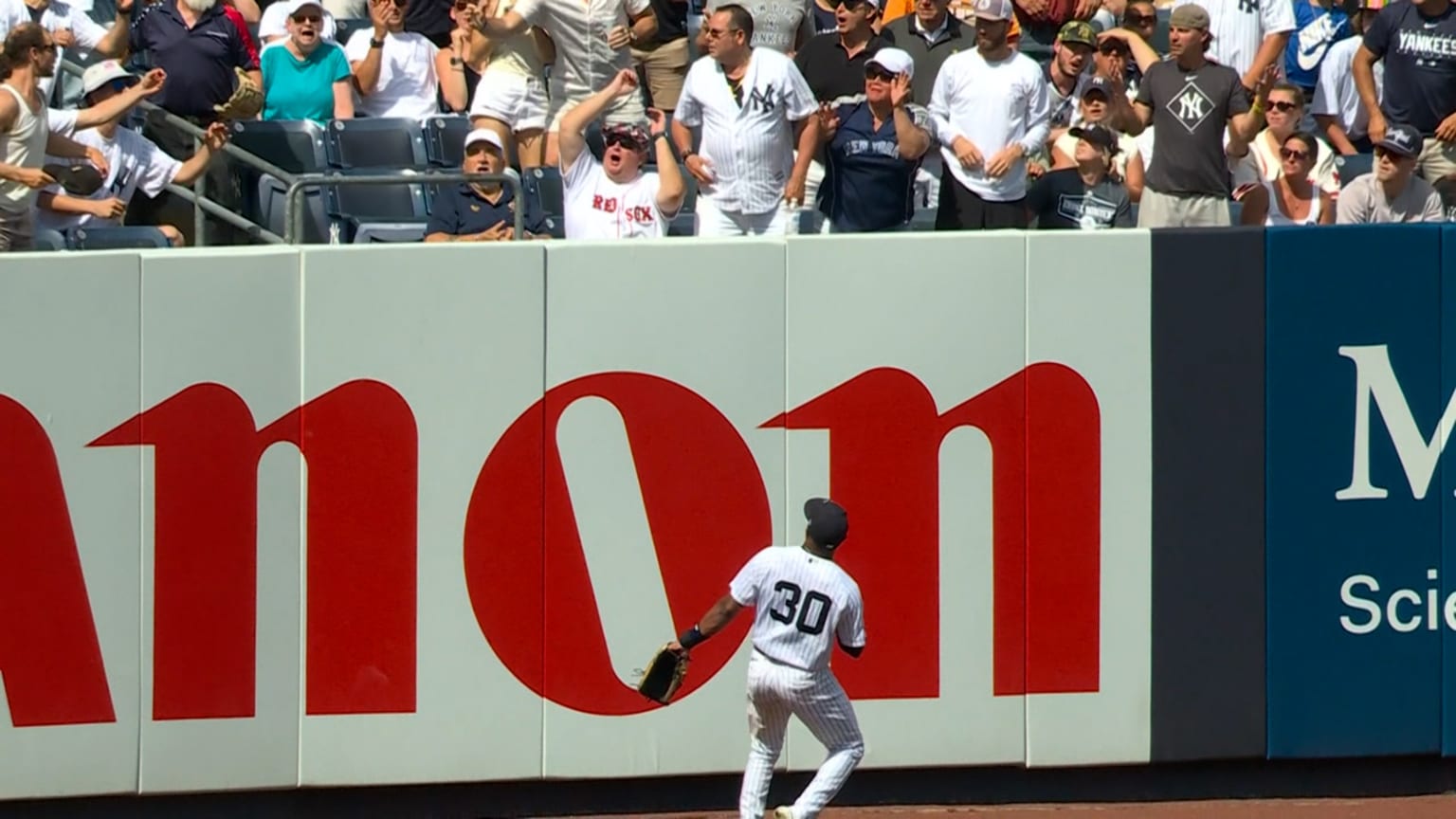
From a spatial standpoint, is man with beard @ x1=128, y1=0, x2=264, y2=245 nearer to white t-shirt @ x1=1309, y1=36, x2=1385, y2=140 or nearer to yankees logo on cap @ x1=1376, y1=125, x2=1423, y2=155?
yankees logo on cap @ x1=1376, y1=125, x2=1423, y2=155

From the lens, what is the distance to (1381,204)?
11.2 m

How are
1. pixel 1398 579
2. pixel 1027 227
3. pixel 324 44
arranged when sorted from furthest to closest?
1. pixel 324 44
2. pixel 1027 227
3. pixel 1398 579

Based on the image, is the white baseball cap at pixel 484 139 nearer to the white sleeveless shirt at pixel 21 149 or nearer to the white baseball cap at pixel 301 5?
the white sleeveless shirt at pixel 21 149

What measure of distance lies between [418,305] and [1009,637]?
3044mm

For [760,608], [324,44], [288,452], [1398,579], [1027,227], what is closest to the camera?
[760,608]

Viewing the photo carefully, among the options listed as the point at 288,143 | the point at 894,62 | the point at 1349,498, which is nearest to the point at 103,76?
the point at 288,143

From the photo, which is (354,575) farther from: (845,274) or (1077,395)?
(1077,395)

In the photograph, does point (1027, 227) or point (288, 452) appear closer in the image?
point (288, 452)

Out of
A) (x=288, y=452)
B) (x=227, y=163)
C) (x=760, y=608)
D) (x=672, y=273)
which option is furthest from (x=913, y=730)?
(x=227, y=163)

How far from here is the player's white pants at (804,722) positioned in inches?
344

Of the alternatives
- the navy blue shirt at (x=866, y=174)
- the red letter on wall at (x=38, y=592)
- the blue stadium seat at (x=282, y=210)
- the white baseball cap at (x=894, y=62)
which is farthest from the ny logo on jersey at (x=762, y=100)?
the red letter on wall at (x=38, y=592)

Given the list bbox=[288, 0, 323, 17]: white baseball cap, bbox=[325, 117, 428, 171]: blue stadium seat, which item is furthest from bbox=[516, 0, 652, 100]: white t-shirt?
bbox=[288, 0, 323, 17]: white baseball cap

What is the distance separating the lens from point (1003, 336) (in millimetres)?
9906

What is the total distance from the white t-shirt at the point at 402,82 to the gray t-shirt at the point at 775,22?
1787 mm
